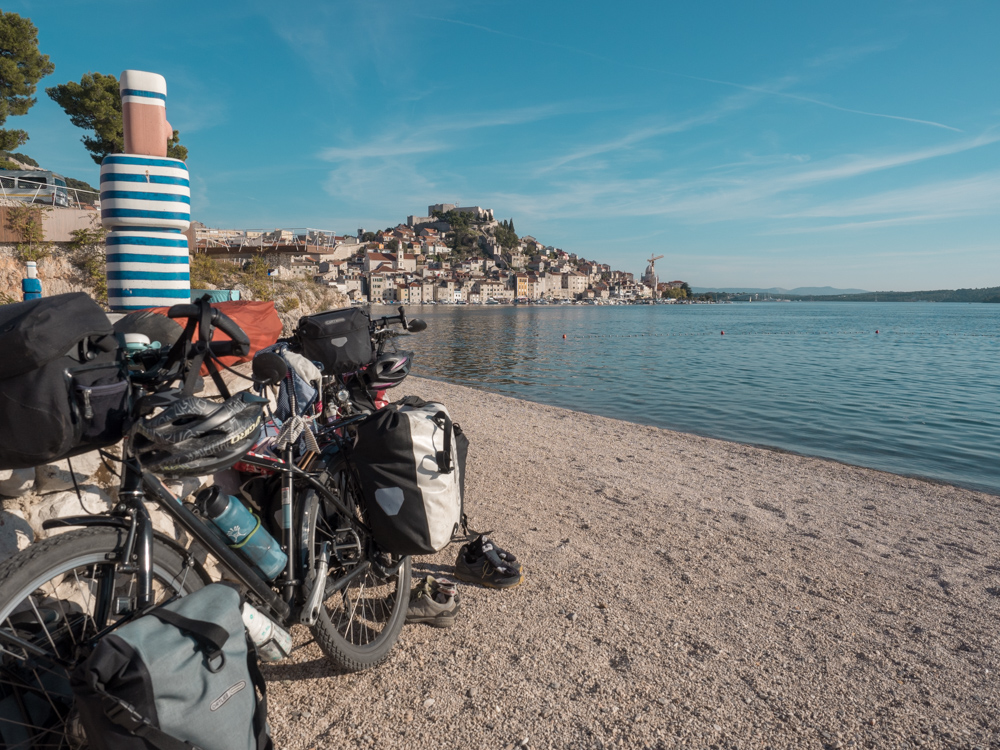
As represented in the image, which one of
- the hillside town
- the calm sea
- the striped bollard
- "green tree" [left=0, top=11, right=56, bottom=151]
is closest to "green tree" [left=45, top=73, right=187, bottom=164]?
"green tree" [left=0, top=11, right=56, bottom=151]

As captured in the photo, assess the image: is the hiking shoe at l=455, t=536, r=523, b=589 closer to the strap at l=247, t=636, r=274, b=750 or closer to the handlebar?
the strap at l=247, t=636, r=274, b=750

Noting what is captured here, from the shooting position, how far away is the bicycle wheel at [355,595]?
2.51 metres

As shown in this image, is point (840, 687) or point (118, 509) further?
point (840, 687)

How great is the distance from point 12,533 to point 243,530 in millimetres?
851

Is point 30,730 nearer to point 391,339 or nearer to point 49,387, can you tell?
point 49,387

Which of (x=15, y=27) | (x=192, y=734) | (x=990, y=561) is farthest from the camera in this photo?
(x=15, y=27)

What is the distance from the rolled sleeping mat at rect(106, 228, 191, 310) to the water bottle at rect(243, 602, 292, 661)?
3.89 m

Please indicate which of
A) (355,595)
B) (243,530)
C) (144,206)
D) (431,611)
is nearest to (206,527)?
(243,530)

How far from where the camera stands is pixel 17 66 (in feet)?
60.8

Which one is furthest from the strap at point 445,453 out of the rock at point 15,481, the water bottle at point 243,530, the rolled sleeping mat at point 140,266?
the rolled sleeping mat at point 140,266

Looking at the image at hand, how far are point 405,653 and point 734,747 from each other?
1.56m

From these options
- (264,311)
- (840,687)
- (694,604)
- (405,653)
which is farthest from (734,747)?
(264,311)

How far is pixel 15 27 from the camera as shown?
1806cm

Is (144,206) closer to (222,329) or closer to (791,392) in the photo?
(222,329)
